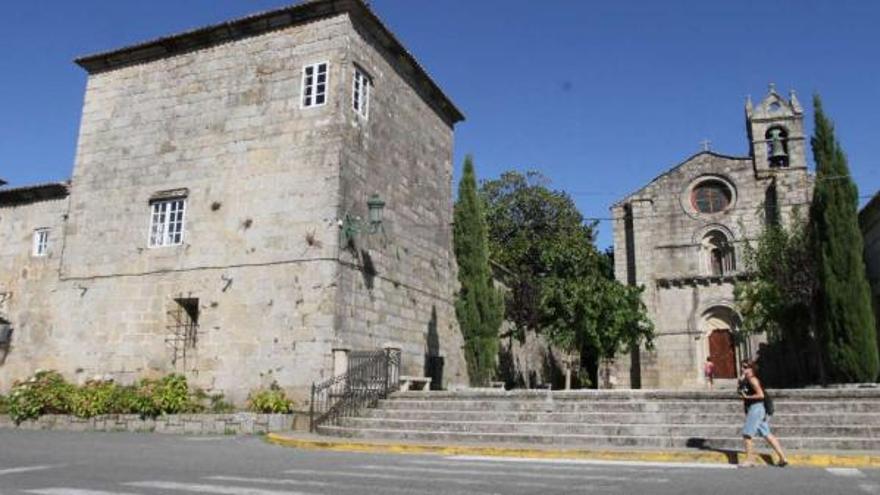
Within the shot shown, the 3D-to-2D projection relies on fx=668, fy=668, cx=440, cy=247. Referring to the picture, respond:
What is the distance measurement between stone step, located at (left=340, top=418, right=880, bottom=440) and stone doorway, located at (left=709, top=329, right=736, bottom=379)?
784 inches

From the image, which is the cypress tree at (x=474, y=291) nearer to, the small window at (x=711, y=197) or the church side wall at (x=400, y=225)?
the church side wall at (x=400, y=225)

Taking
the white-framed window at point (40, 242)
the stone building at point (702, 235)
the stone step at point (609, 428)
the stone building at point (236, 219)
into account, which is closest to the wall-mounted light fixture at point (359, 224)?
the stone building at point (236, 219)

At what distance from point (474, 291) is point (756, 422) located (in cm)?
962

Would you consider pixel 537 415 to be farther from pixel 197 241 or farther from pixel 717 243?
pixel 717 243

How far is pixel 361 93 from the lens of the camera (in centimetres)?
1633

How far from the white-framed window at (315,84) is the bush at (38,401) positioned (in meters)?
8.46

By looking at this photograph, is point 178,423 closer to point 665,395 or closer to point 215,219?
point 215,219

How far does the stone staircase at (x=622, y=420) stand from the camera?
9.91 meters

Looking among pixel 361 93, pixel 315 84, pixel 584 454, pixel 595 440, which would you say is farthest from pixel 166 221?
pixel 584 454

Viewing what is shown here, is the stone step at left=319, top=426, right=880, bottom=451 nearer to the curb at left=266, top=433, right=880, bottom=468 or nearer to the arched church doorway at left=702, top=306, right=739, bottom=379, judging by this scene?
the curb at left=266, top=433, right=880, bottom=468

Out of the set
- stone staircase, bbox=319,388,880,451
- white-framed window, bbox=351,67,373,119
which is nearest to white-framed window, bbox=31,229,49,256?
white-framed window, bbox=351,67,373,119

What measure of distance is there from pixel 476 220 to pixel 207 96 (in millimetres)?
7680

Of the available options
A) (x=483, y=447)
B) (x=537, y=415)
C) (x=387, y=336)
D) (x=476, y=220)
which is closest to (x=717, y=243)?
(x=476, y=220)

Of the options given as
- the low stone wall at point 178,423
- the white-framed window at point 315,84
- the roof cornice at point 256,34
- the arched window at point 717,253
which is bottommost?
the low stone wall at point 178,423
